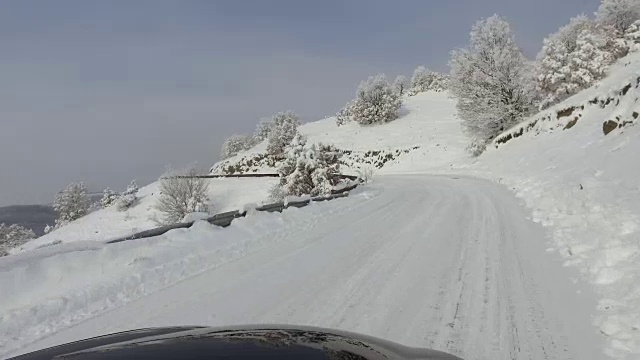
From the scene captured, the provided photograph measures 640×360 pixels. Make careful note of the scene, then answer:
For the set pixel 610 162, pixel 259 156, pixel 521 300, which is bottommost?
pixel 521 300

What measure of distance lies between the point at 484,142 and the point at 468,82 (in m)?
5.82

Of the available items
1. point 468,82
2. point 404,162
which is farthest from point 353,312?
point 404,162

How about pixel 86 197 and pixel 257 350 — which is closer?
pixel 257 350

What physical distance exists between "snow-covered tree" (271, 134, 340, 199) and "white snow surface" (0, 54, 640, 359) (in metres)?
17.4

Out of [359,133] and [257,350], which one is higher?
[359,133]

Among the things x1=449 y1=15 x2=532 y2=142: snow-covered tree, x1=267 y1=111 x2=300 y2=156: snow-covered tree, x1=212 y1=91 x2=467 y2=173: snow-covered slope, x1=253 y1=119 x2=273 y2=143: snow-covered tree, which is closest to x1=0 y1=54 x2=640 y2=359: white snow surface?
x1=449 y1=15 x2=532 y2=142: snow-covered tree

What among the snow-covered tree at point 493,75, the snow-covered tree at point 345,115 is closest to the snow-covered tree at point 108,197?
the snow-covered tree at point 345,115

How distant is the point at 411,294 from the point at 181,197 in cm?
4376

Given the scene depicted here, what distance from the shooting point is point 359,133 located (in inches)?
2844

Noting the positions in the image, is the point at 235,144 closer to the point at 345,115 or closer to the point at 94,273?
the point at 345,115

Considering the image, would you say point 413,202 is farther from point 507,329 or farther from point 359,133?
point 359,133

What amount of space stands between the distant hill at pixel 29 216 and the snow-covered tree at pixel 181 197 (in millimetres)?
32099

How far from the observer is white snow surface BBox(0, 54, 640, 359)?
430 centimetres

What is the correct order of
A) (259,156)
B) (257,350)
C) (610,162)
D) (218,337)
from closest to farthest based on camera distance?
(257,350) → (218,337) → (610,162) → (259,156)
